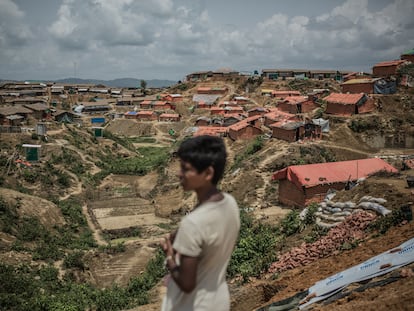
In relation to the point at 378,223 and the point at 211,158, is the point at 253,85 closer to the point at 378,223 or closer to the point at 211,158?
the point at 378,223

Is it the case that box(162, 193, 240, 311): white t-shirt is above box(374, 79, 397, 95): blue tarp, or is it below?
below

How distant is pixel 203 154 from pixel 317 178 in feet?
58.0

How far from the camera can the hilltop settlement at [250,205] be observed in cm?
777

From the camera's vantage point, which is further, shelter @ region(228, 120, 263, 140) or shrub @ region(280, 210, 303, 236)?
shelter @ region(228, 120, 263, 140)

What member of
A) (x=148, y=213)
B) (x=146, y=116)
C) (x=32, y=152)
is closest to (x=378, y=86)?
(x=148, y=213)

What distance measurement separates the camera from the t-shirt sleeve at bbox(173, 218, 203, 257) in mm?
2049

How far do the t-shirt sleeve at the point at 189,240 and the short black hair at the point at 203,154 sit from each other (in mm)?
353

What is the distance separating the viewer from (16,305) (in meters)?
11.6

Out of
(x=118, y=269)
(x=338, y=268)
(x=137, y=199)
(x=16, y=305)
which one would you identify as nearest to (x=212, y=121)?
(x=137, y=199)

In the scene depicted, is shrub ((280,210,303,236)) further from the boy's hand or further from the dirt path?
the dirt path

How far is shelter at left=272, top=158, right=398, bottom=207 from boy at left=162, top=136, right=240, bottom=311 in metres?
16.9

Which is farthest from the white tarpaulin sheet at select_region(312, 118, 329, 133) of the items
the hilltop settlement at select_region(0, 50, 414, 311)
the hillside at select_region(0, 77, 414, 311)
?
the hillside at select_region(0, 77, 414, 311)

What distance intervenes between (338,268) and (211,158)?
608 centimetres

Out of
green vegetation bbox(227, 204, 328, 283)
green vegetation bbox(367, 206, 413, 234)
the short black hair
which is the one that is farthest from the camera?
green vegetation bbox(227, 204, 328, 283)
